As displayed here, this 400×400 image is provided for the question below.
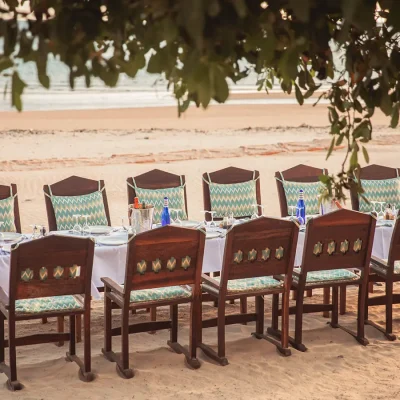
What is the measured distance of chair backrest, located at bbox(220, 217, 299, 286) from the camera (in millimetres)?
4984

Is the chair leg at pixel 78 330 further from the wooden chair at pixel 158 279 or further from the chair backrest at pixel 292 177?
the chair backrest at pixel 292 177

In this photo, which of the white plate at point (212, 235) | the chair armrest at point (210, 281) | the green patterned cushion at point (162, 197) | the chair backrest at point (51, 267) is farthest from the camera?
the green patterned cushion at point (162, 197)

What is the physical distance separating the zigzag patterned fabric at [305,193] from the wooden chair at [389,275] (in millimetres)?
1155

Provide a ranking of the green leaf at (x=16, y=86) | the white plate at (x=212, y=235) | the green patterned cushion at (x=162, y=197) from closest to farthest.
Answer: the green leaf at (x=16, y=86) < the white plate at (x=212, y=235) < the green patterned cushion at (x=162, y=197)

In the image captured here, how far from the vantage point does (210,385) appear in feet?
16.0

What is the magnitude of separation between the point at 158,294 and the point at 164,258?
31cm

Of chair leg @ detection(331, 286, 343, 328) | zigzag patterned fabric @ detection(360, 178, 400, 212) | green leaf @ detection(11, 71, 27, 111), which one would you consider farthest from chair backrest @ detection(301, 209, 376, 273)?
green leaf @ detection(11, 71, 27, 111)

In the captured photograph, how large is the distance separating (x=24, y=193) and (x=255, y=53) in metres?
10.7

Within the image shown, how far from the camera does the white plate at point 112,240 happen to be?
5.39 m

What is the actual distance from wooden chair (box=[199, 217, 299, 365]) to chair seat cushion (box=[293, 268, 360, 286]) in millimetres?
276

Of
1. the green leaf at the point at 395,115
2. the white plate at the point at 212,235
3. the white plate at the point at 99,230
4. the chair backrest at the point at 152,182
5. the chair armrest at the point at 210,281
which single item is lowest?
the chair armrest at the point at 210,281

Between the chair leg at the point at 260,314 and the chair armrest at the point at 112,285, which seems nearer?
the chair armrest at the point at 112,285

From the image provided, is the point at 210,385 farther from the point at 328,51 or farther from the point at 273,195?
the point at 273,195

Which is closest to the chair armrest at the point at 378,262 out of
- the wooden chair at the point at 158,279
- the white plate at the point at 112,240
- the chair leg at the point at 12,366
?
the wooden chair at the point at 158,279
